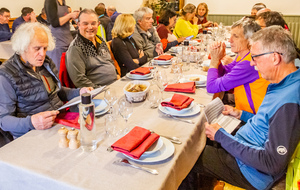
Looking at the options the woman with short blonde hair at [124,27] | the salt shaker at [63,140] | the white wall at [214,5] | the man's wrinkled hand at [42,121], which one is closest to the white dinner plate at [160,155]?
the salt shaker at [63,140]

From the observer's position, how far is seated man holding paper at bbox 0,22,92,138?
1.59 m

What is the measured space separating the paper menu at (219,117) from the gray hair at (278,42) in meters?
0.46

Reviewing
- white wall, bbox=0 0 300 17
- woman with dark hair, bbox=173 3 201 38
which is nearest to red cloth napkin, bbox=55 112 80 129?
woman with dark hair, bbox=173 3 201 38

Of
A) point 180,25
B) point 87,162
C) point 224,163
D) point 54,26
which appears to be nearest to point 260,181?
point 224,163

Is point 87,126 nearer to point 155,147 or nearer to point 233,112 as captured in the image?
point 155,147

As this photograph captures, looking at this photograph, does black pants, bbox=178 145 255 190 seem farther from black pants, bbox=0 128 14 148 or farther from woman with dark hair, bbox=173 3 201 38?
woman with dark hair, bbox=173 3 201 38

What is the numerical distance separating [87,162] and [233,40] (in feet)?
5.69

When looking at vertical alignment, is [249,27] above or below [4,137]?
above

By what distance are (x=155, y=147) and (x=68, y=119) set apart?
1.99 ft

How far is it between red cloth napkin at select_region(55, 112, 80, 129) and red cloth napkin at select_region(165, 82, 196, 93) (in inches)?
32.0

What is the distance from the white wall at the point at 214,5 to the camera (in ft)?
23.7

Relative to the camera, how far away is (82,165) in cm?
120

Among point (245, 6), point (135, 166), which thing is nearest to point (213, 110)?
point (135, 166)

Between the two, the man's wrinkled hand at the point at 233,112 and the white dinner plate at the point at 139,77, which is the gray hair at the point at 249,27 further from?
the white dinner plate at the point at 139,77
